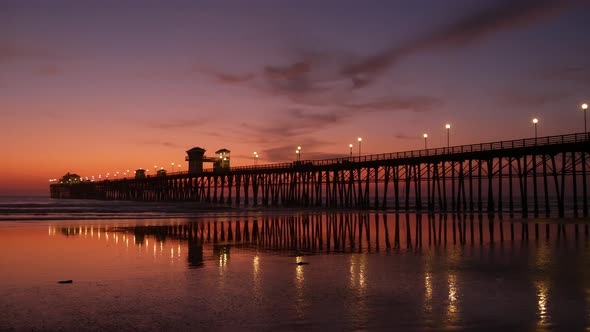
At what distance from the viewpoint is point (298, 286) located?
389 inches

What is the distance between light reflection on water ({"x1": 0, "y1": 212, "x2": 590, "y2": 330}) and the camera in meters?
7.56

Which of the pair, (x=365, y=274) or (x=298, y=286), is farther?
(x=365, y=274)

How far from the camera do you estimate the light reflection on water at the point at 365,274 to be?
756 centimetres

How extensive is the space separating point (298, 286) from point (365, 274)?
1.98 m

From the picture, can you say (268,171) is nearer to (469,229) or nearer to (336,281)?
(469,229)

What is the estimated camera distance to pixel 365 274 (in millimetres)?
11203

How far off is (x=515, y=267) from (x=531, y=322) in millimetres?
5395

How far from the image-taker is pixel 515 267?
12109 mm

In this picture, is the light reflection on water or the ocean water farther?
the light reflection on water

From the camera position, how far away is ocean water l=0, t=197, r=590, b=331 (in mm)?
7285

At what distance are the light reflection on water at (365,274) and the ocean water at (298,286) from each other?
3cm

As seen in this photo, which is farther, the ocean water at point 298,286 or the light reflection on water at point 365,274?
the light reflection on water at point 365,274

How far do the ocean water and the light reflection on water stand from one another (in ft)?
0.10

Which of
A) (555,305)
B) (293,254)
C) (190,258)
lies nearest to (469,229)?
(293,254)
